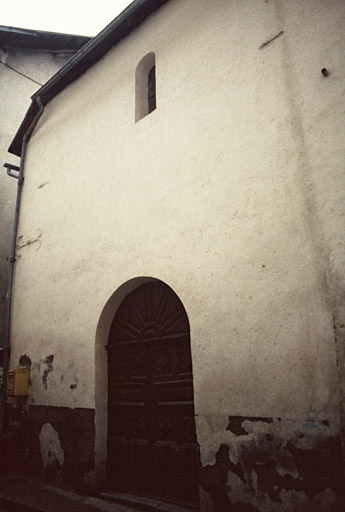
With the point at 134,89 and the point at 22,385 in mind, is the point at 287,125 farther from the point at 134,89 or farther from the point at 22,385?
the point at 22,385

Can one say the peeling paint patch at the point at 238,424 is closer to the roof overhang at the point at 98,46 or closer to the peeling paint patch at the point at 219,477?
the peeling paint patch at the point at 219,477

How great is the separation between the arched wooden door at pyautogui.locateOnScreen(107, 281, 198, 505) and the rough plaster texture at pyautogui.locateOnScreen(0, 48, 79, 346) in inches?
169

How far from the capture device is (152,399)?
4.17m

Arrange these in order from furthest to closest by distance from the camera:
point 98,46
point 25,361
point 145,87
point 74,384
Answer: point 98,46 → point 25,361 → point 145,87 → point 74,384

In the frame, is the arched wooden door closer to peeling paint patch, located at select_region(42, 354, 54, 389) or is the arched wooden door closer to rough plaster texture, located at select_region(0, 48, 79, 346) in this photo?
peeling paint patch, located at select_region(42, 354, 54, 389)

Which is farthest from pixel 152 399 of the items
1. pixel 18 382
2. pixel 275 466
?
pixel 18 382

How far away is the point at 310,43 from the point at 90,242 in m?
3.82

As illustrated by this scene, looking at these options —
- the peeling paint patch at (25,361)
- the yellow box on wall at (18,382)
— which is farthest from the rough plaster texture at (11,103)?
the yellow box on wall at (18,382)

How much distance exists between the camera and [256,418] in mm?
3053

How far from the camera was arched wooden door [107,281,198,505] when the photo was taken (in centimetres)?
379

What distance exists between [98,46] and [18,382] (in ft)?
19.6

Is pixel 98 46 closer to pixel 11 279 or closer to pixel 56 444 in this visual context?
pixel 11 279

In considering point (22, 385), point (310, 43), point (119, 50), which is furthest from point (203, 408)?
point (119, 50)

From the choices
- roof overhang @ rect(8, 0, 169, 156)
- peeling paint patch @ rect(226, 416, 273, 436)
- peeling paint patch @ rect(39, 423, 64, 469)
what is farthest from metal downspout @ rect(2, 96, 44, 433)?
peeling paint patch @ rect(226, 416, 273, 436)
